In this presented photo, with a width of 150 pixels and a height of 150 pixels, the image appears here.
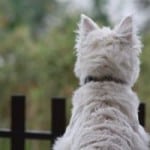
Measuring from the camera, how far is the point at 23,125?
4.11 metres

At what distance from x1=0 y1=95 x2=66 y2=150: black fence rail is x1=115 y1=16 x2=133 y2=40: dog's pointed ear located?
0.87 m

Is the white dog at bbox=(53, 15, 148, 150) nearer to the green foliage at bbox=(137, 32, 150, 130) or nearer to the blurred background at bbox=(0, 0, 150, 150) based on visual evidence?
the blurred background at bbox=(0, 0, 150, 150)

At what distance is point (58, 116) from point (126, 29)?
1.02m

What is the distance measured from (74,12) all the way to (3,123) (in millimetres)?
2342

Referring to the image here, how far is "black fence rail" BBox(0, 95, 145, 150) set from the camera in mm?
4023

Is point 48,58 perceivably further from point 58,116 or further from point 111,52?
point 111,52

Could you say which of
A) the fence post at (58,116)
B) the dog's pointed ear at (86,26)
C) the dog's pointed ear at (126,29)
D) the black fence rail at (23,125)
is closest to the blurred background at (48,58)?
the black fence rail at (23,125)

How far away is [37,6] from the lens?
1241 centimetres

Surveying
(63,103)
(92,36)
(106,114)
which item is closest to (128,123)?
(106,114)

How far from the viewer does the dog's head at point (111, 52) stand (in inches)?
128

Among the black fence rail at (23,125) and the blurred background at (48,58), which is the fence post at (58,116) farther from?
the blurred background at (48,58)

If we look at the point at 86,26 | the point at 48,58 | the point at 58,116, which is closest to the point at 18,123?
the point at 58,116

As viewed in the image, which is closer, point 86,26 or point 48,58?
point 86,26

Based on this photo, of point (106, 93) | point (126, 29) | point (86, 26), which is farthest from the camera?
point (86, 26)
